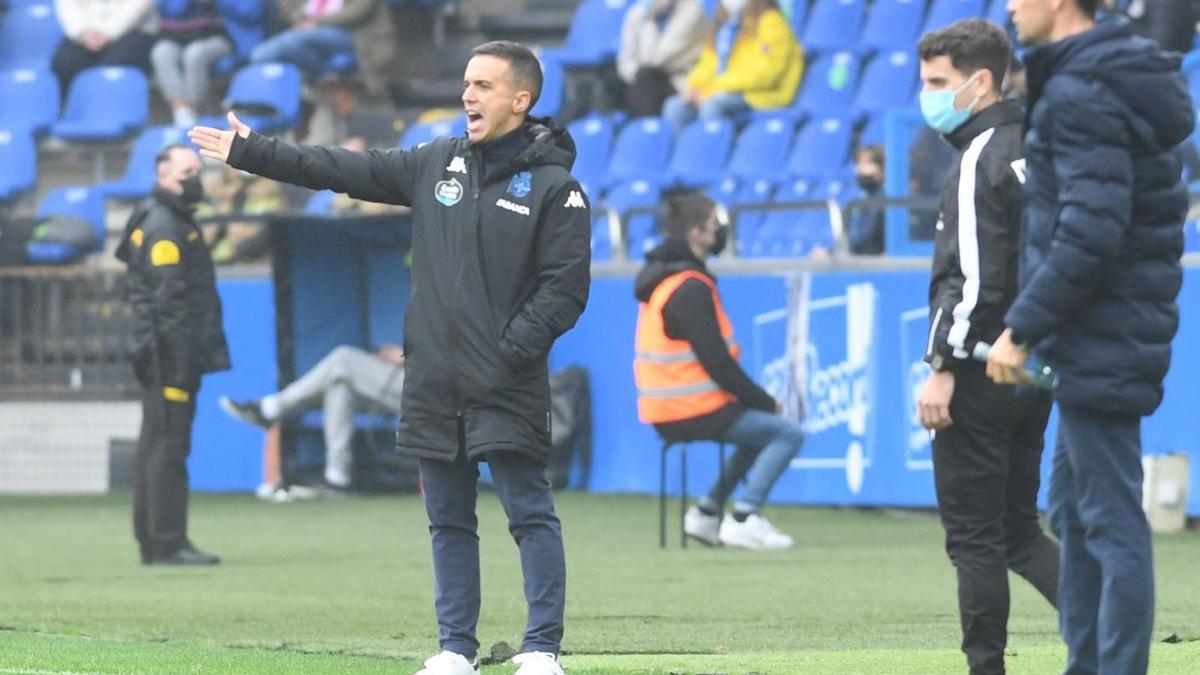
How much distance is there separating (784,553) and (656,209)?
3.98 metres

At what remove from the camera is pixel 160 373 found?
1189 centimetres

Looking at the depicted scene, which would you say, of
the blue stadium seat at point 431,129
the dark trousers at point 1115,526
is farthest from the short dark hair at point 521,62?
the blue stadium seat at point 431,129

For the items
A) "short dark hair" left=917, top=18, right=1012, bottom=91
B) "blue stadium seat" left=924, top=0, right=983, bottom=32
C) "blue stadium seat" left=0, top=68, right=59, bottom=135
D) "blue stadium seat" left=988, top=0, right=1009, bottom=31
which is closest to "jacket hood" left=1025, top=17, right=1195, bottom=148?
"short dark hair" left=917, top=18, right=1012, bottom=91

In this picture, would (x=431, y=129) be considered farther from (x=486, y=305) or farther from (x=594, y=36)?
(x=486, y=305)

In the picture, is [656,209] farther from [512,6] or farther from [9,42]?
[9,42]

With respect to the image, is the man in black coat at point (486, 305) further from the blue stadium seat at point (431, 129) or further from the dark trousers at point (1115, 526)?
the blue stadium seat at point (431, 129)

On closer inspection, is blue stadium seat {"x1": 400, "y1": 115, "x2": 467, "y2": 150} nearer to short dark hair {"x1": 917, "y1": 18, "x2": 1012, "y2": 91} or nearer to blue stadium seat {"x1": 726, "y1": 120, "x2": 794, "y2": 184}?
blue stadium seat {"x1": 726, "y1": 120, "x2": 794, "y2": 184}

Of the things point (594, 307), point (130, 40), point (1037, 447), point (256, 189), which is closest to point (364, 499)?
point (594, 307)

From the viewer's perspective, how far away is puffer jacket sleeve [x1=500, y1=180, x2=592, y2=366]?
6.63 metres

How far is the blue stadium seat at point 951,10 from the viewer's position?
18.5 m

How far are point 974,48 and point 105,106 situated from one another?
18.2 metres

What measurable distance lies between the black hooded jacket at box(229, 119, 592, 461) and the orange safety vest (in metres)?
5.72

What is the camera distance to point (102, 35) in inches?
951

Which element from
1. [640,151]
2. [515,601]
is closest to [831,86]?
[640,151]
